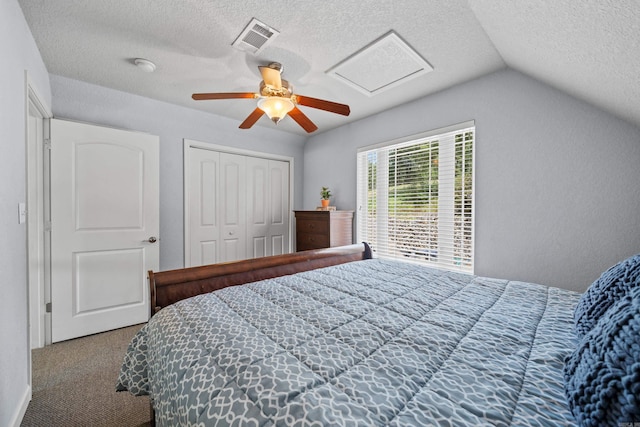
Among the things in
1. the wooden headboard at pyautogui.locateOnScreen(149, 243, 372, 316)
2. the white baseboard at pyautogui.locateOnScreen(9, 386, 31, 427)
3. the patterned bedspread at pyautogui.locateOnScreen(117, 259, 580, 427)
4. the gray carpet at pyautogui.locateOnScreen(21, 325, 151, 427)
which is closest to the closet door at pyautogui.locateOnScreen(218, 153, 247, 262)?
the gray carpet at pyautogui.locateOnScreen(21, 325, 151, 427)

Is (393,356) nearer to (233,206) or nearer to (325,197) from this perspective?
(325,197)

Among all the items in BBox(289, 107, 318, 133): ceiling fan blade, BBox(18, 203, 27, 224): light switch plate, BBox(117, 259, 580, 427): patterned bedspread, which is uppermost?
BBox(289, 107, 318, 133): ceiling fan blade

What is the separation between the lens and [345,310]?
1.20 m

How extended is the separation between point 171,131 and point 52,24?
139 centimetres

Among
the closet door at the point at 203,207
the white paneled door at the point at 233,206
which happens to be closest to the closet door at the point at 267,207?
the white paneled door at the point at 233,206

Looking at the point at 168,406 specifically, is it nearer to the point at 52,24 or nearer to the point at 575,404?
the point at 575,404

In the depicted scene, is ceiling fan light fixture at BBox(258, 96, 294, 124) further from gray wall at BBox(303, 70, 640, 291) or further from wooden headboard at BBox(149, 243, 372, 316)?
gray wall at BBox(303, 70, 640, 291)

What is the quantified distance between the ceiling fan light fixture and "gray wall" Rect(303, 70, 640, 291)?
1571 millimetres

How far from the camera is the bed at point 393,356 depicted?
58cm

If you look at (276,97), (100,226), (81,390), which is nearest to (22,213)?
(100,226)

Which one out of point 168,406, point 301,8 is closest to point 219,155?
point 301,8

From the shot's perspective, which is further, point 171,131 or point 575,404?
point 171,131

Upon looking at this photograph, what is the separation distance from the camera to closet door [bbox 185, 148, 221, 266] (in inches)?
129

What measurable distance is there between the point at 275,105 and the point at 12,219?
1.69 meters
